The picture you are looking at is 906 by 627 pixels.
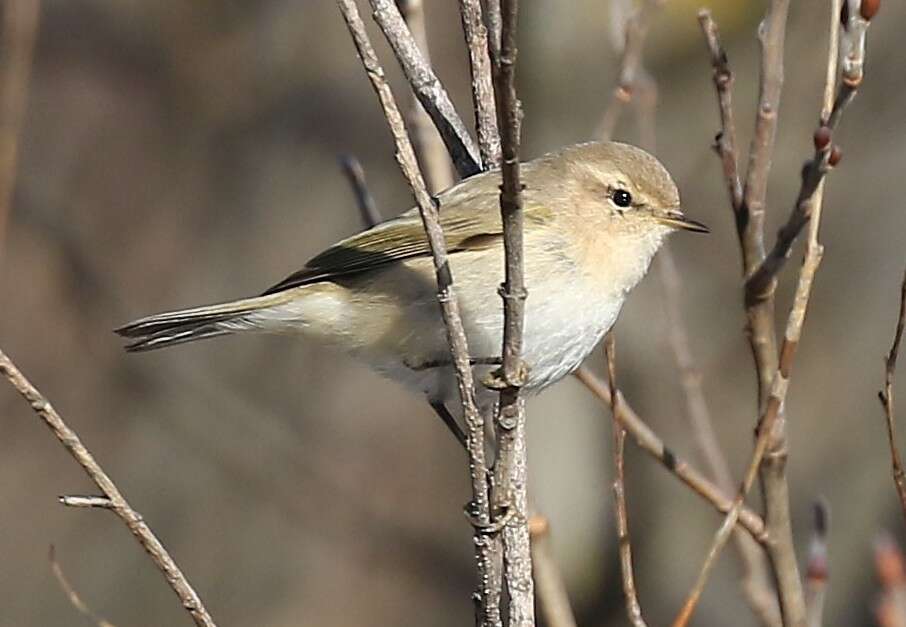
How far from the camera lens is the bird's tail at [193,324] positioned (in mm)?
2873

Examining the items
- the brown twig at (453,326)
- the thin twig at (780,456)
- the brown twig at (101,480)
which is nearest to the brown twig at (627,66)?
the thin twig at (780,456)

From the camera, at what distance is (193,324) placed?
9.66ft

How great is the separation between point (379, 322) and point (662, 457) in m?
0.77

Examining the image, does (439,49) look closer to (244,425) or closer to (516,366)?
(244,425)

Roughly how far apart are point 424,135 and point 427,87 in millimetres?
478

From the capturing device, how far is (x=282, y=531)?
7.83 meters

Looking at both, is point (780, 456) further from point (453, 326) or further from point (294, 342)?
point (294, 342)

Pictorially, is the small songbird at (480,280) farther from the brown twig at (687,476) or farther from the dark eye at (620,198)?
the brown twig at (687,476)

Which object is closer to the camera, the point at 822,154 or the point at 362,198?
the point at 822,154

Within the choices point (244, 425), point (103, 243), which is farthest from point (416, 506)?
point (103, 243)

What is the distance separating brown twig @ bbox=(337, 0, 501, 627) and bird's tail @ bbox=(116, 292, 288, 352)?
937 mm

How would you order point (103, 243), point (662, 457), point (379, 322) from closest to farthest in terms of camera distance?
point (662, 457) → point (379, 322) → point (103, 243)

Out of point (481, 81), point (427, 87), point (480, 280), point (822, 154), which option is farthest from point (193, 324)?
point (822, 154)

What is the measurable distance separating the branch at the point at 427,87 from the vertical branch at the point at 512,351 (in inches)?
20.9
